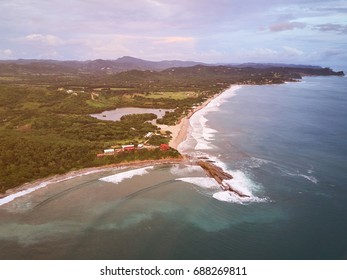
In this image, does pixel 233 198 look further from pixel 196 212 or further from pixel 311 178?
pixel 311 178

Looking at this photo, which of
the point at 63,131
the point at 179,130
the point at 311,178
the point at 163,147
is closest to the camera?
the point at 311,178

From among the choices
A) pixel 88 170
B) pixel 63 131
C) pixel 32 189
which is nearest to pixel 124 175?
pixel 88 170

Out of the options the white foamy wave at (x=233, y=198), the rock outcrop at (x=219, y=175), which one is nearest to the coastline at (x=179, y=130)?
the rock outcrop at (x=219, y=175)

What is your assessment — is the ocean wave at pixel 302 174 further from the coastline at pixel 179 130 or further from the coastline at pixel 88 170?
the coastline at pixel 179 130

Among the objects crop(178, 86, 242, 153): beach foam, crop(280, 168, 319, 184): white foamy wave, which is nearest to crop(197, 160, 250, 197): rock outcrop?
crop(178, 86, 242, 153): beach foam

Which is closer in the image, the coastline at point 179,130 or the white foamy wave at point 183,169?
the white foamy wave at point 183,169
